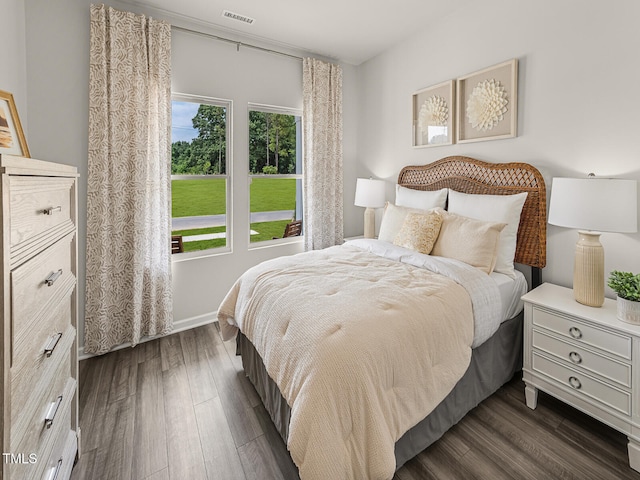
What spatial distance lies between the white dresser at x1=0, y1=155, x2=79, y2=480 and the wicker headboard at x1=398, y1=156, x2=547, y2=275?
2777mm

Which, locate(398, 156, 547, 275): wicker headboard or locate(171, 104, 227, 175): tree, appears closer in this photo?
locate(398, 156, 547, 275): wicker headboard

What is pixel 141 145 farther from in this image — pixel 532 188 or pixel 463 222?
pixel 532 188

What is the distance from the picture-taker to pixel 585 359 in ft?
5.49

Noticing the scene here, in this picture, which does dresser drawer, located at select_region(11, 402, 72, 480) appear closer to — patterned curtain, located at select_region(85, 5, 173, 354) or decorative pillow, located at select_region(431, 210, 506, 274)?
patterned curtain, located at select_region(85, 5, 173, 354)

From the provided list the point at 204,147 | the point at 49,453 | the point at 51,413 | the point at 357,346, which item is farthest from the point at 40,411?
the point at 204,147

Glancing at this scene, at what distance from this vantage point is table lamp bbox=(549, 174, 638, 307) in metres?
1.66

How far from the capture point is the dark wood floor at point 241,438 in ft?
4.91

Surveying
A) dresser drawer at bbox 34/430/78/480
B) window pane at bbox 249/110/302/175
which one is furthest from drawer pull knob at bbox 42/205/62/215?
window pane at bbox 249/110/302/175

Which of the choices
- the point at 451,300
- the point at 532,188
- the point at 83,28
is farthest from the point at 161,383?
the point at 532,188

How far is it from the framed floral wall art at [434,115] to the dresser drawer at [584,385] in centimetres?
199

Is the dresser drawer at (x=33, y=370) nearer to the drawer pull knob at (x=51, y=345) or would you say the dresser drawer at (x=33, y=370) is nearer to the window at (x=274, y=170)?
the drawer pull knob at (x=51, y=345)

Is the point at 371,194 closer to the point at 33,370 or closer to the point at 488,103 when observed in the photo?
the point at 488,103

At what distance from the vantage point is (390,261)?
92.2 inches

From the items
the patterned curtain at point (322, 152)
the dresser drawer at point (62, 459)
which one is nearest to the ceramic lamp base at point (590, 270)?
the patterned curtain at point (322, 152)
